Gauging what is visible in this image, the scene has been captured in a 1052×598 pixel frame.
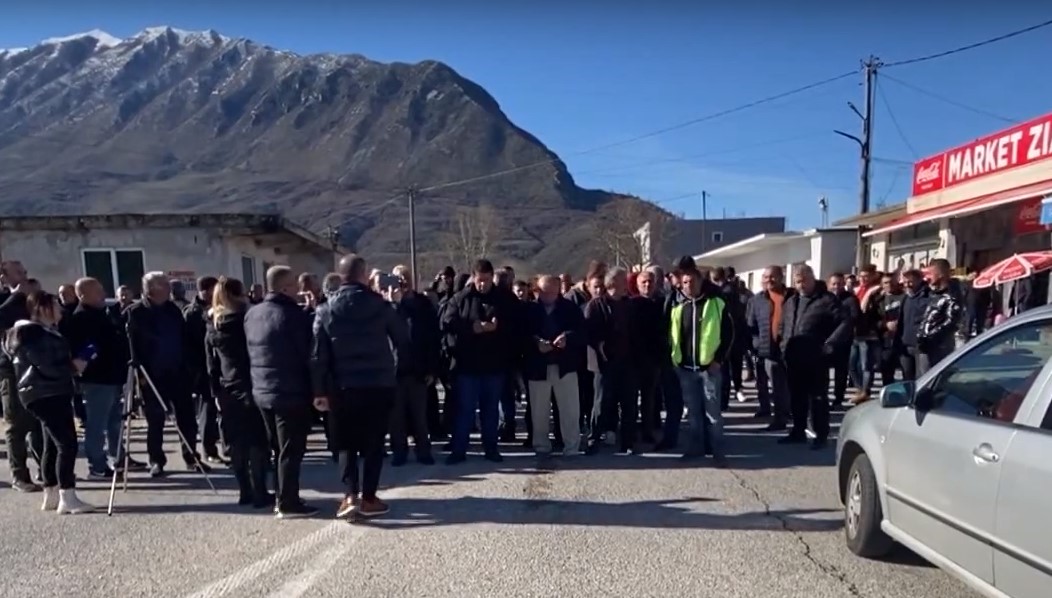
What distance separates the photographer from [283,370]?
5.60 m

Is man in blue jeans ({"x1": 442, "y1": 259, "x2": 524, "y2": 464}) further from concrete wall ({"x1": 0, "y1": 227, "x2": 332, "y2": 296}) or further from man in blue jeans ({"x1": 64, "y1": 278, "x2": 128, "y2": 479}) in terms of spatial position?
concrete wall ({"x1": 0, "y1": 227, "x2": 332, "y2": 296})

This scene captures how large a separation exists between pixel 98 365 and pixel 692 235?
6442 centimetres

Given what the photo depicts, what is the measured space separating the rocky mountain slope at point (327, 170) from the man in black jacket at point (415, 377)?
220 ft

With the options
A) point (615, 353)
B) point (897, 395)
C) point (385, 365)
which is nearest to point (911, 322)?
point (615, 353)

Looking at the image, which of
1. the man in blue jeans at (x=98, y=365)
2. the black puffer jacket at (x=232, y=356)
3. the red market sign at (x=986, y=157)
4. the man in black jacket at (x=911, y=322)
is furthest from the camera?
the red market sign at (x=986, y=157)

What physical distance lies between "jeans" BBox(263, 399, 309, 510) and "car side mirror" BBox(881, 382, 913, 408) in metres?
3.97

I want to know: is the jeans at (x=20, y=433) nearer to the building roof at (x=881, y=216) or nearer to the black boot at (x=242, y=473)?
the black boot at (x=242, y=473)

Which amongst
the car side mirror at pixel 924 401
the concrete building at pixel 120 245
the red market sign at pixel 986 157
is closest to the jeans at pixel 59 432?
the car side mirror at pixel 924 401

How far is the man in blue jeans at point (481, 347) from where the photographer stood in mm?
7375

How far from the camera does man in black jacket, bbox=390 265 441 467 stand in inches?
293

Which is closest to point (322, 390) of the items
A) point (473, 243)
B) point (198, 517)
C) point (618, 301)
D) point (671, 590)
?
point (198, 517)

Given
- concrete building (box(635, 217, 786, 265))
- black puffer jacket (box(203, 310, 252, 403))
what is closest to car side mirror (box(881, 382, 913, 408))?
black puffer jacket (box(203, 310, 252, 403))

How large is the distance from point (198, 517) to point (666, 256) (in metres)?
61.8

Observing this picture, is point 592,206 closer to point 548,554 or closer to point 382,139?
point 382,139
